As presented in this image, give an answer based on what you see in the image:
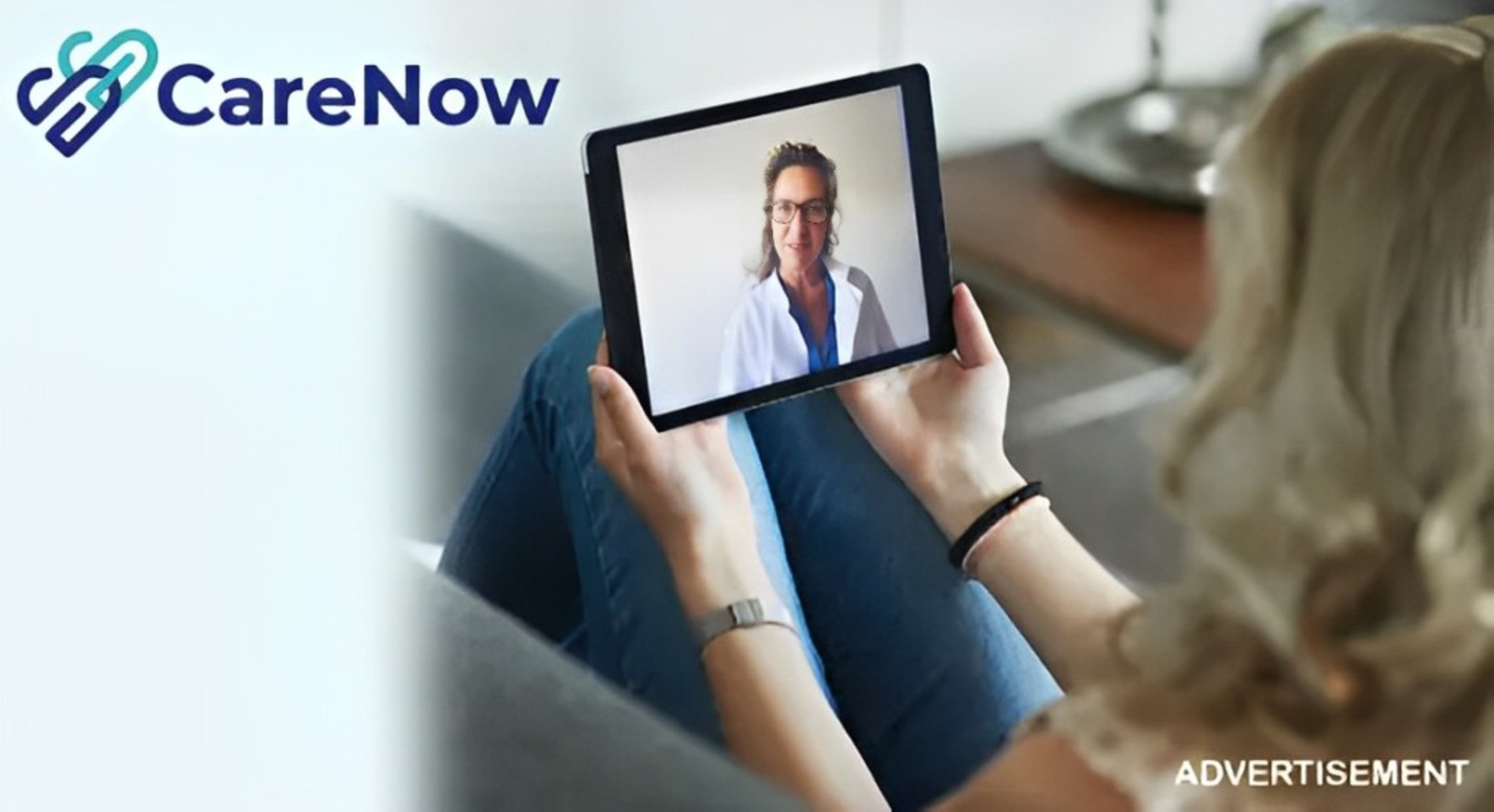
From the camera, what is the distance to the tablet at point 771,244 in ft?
2.28

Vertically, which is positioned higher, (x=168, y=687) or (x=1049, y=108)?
(x=1049, y=108)

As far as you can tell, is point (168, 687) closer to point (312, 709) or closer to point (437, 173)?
point (312, 709)

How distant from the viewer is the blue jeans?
720 mm

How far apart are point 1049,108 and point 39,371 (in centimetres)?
49

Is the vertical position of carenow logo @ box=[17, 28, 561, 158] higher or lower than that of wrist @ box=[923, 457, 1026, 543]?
higher

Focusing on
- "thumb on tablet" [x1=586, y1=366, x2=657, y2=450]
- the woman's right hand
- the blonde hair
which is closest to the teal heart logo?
"thumb on tablet" [x1=586, y1=366, x2=657, y2=450]

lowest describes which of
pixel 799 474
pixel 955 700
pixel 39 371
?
pixel 955 700

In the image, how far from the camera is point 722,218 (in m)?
0.70

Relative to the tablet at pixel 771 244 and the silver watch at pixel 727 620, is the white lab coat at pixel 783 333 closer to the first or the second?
the tablet at pixel 771 244

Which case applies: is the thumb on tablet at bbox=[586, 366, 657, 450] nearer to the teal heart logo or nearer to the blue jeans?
the blue jeans

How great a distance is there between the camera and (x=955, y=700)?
725mm

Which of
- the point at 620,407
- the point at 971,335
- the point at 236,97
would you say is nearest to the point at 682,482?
the point at 620,407

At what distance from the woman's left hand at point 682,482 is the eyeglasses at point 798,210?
0.10m

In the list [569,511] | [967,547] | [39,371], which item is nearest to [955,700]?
[967,547]
